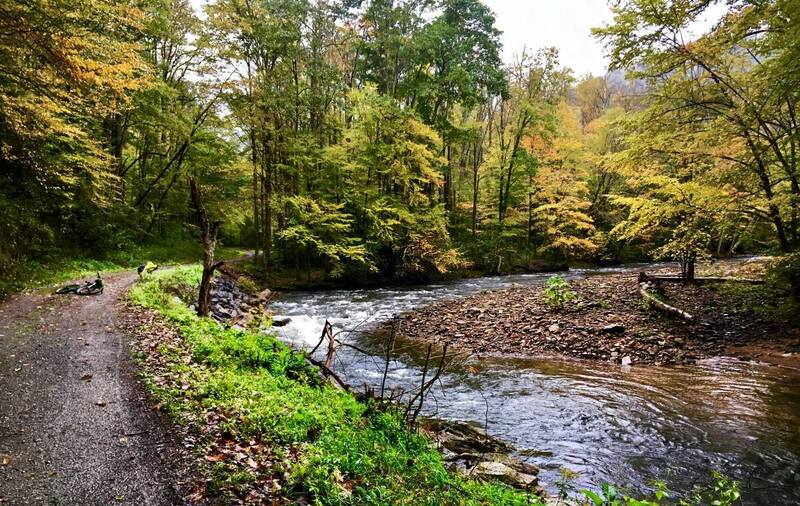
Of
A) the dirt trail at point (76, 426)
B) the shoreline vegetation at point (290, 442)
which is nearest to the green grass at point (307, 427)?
the shoreline vegetation at point (290, 442)

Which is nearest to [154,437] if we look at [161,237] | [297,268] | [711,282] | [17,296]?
[17,296]

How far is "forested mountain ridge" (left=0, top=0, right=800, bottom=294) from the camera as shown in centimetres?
888

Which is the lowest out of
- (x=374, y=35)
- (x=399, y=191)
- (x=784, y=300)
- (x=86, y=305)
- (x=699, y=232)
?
(x=86, y=305)

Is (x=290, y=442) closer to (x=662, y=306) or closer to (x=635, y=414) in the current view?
(x=635, y=414)

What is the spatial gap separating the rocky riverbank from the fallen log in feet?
Result: 0.54

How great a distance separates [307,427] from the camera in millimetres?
4637

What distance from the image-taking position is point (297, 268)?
22094mm

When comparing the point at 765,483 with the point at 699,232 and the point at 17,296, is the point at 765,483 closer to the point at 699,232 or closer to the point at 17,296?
the point at 699,232

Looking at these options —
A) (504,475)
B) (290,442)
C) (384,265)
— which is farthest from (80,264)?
(504,475)

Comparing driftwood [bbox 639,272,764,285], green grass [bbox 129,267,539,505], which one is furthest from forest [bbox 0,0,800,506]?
driftwood [bbox 639,272,764,285]

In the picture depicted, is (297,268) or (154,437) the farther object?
(297,268)

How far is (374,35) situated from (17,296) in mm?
21419

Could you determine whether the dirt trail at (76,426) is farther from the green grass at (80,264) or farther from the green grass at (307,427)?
the green grass at (80,264)

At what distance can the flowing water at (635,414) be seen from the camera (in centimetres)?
510
